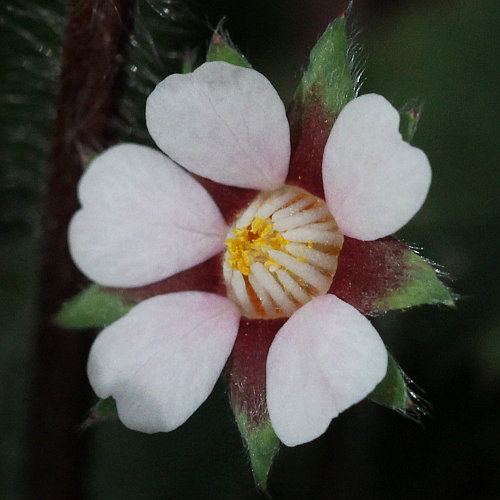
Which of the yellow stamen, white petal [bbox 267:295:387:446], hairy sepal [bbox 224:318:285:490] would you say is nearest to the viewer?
white petal [bbox 267:295:387:446]

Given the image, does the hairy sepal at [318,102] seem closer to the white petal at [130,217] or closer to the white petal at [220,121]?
the white petal at [220,121]

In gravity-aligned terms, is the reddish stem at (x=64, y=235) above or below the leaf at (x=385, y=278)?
below

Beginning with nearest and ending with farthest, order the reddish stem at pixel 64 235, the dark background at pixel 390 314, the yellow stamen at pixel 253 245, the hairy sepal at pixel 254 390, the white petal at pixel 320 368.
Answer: the white petal at pixel 320 368
the hairy sepal at pixel 254 390
the yellow stamen at pixel 253 245
the reddish stem at pixel 64 235
the dark background at pixel 390 314

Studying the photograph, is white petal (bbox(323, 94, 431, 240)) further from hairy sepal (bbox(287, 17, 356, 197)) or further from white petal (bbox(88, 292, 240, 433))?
white petal (bbox(88, 292, 240, 433))

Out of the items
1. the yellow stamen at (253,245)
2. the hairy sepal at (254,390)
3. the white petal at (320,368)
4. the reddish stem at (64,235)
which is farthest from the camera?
the reddish stem at (64,235)

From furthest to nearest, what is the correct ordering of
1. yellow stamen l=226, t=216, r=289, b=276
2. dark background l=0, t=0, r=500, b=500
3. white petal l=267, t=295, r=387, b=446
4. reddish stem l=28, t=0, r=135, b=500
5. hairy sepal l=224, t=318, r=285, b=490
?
dark background l=0, t=0, r=500, b=500 → reddish stem l=28, t=0, r=135, b=500 → yellow stamen l=226, t=216, r=289, b=276 → hairy sepal l=224, t=318, r=285, b=490 → white petal l=267, t=295, r=387, b=446

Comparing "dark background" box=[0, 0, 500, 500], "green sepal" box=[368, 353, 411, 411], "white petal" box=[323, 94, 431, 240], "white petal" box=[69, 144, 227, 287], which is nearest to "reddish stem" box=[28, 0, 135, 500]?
"dark background" box=[0, 0, 500, 500]

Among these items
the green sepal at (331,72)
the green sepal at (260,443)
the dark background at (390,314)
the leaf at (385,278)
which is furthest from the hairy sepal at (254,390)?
the dark background at (390,314)
